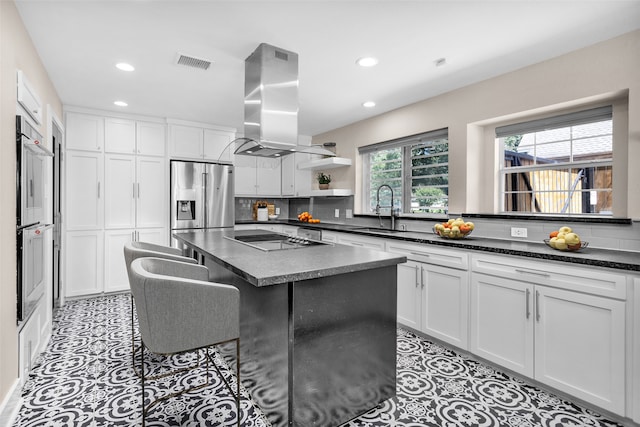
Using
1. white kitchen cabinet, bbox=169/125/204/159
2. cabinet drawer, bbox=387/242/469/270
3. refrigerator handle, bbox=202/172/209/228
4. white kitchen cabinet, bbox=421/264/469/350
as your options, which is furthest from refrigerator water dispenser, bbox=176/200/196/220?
white kitchen cabinet, bbox=421/264/469/350

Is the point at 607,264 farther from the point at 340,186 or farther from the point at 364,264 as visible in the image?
the point at 340,186

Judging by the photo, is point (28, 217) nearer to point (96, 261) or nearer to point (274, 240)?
point (274, 240)

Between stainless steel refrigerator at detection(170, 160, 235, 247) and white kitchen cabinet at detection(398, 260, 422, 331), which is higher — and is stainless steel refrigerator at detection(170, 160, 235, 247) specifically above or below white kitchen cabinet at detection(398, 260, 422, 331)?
above

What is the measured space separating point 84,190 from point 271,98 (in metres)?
3.06

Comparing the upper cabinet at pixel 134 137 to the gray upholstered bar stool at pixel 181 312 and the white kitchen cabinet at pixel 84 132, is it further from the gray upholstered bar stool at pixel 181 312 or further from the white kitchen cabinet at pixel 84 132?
the gray upholstered bar stool at pixel 181 312

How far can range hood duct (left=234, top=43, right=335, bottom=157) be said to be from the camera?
256cm

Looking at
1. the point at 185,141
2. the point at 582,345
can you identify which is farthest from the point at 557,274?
the point at 185,141

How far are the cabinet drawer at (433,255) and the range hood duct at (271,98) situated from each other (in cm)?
138

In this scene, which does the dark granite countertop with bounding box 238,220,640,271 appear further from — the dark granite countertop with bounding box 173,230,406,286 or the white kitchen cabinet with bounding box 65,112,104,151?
the white kitchen cabinet with bounding box 65,112,104,151

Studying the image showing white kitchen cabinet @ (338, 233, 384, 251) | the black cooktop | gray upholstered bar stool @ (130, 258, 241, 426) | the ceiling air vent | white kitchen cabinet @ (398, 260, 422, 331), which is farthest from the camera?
white kitchen cabinet @ (338, 233, 384, 251)

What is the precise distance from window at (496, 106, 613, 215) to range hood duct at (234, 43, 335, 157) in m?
2.06

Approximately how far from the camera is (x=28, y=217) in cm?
223

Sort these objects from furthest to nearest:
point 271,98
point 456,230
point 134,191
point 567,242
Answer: point 134,191, point 456,230, point 271,98, point 567,242

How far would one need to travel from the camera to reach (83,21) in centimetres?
221
